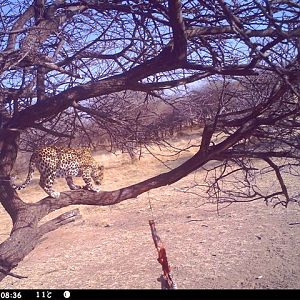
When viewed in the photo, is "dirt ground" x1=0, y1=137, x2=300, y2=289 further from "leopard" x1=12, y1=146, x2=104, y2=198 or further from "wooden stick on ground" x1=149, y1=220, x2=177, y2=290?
"wooden stick on ground" x1=149, y1=220, x2=177, y2=290

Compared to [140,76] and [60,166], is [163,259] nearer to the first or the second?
[140,76]

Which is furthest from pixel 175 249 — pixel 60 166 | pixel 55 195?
pixel 55 195

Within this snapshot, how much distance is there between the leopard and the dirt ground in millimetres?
1462

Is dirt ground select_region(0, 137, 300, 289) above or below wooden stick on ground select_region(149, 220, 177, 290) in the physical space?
below

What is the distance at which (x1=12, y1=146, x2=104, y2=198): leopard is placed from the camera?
21.7ft

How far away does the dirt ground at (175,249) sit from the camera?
625 centimetres

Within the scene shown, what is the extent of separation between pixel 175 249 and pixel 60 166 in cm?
299

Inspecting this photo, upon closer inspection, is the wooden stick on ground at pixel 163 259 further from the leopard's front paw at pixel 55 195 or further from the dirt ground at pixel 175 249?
the leopard's front paw at pixel 55 195

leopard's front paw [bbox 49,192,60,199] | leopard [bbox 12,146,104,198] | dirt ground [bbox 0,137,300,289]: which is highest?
leopard [bbox 12,146,104,198]

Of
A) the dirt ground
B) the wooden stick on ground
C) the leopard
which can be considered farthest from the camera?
the leopard

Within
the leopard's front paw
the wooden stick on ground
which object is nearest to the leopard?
the leopard's front paw

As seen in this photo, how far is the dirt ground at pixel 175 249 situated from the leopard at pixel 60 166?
146 centimetres

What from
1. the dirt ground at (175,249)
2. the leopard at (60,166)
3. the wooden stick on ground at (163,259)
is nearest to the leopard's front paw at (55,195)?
the leopard at (60,166)
